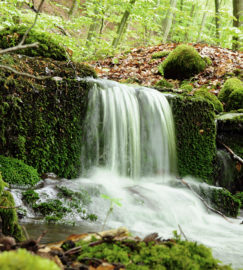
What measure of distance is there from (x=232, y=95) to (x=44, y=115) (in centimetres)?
545

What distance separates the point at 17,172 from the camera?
3.55m

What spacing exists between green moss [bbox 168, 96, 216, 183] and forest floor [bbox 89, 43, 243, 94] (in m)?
2.70

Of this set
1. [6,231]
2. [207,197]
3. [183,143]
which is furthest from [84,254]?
[183,143]

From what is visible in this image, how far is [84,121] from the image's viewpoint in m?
4.73

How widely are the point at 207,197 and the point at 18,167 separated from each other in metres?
3.13

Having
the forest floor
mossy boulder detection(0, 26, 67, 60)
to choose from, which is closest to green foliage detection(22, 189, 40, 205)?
mossy boulder detection(0, 26, 67, 60)

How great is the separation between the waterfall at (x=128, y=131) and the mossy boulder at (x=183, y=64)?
13.3 feet

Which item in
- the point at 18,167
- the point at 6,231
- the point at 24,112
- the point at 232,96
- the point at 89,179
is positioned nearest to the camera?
the point at 6,231

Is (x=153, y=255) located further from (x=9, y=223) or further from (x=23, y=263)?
(x=9, y=223)

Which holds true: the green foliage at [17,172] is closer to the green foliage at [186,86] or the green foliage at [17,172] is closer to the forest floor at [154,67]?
the forest floor at [154,67]

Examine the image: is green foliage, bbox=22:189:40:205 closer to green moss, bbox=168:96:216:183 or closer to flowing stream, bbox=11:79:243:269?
flowing stream, bbox=11:79:243:269

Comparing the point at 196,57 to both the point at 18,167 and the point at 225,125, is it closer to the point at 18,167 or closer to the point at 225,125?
the point at 225,125

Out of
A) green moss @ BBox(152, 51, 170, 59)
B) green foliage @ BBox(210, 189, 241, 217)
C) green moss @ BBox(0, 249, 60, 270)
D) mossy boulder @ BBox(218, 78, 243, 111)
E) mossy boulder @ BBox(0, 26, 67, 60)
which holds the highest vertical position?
green moss @ BBox(152, 51, 170, 59)

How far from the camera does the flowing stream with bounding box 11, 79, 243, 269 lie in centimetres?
321
